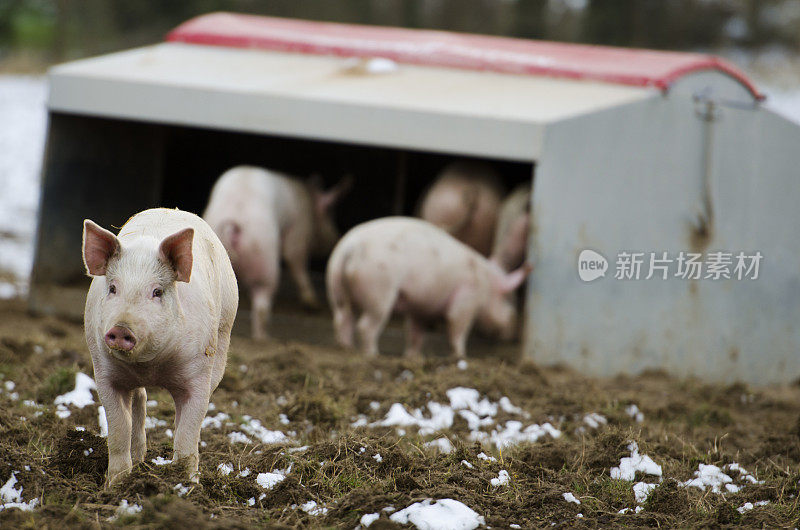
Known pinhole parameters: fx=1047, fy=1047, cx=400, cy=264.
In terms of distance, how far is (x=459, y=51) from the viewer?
29.2 ft

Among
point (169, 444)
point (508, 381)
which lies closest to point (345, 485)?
point (169, 444)

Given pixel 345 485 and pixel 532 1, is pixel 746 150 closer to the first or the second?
pixel 345 485

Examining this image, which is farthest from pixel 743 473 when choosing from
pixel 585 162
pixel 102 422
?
pixel 585 162

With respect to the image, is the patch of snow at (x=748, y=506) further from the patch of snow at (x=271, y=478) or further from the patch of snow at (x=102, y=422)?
the patch of snow at (x=102, y=422)

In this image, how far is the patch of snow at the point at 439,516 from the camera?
3.24 meters

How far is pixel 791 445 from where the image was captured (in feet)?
16.1

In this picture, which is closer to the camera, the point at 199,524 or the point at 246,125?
the point at 199,524

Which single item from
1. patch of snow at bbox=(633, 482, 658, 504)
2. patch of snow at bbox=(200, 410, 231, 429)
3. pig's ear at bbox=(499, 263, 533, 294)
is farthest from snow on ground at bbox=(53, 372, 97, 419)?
pig's ear at bbox=(499, 263, 533, 294)

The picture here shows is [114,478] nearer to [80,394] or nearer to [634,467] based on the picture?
[80,394]

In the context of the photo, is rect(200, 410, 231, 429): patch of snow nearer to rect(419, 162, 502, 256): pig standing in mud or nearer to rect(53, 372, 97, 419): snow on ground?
rect(53, 372, 97, 419): snow on ground

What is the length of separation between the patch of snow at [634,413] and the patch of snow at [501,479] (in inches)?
69.4

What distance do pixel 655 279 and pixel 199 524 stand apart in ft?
16.4

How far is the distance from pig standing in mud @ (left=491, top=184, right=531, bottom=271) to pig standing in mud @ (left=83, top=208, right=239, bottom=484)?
448cm

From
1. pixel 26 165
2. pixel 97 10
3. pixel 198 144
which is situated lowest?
pixel 26 165
